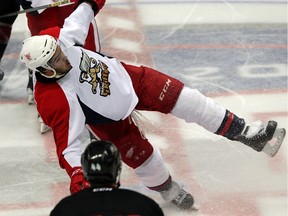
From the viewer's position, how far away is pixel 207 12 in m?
5.56

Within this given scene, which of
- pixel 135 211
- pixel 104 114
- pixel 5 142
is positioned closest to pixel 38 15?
pixel 5 142

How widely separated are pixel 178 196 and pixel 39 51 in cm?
101

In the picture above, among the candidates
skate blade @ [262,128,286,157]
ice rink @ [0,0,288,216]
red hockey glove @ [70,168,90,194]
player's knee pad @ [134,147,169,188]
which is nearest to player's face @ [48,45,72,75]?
red hockey glove @ [70,168,90,194]

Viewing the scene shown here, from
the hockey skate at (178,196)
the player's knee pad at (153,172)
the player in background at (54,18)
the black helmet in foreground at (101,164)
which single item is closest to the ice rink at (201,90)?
the hockey skate at (178,196)

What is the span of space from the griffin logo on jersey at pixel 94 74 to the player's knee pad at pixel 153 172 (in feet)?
1.47

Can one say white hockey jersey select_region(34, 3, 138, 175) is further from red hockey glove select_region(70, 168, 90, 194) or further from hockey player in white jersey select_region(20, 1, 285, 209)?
red hockey glove select_region(70, 168, 90, 194)

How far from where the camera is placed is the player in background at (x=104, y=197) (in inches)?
81.2

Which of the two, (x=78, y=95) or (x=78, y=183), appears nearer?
(x=78, y=183)

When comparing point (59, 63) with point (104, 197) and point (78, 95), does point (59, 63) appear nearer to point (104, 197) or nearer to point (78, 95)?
point (78, 95)

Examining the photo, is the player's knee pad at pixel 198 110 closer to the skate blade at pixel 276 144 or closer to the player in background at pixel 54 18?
the skate blade at pixel 276 144

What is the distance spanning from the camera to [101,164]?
213 cm

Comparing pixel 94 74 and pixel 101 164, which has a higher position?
pixel 101 164

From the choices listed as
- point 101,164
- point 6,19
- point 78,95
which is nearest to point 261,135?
point 78,95

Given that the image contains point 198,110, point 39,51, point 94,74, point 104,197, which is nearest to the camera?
point 104,197
